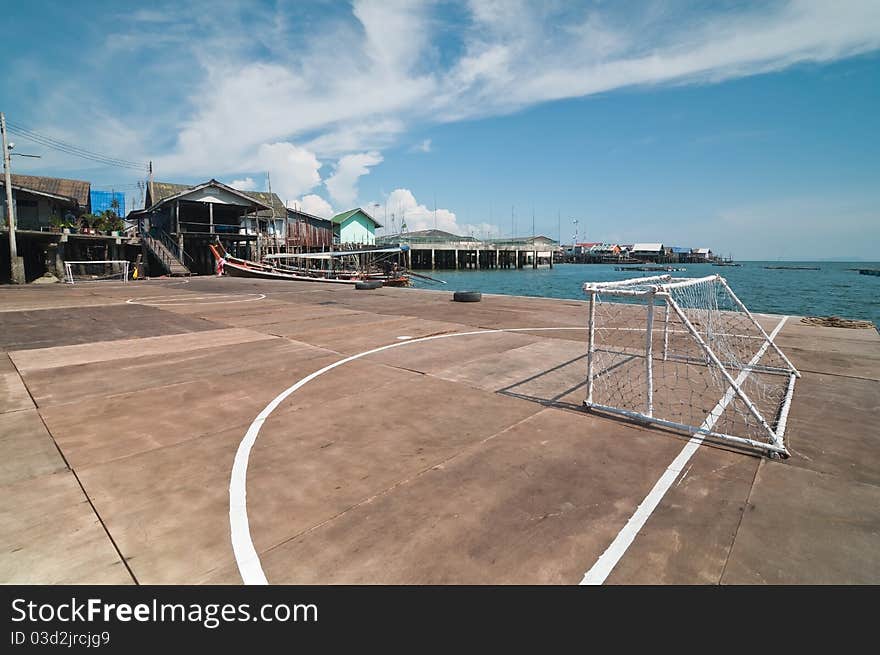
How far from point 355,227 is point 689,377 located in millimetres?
82470

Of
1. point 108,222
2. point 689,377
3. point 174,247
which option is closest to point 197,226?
point 174,247

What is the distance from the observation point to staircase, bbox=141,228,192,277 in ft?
134

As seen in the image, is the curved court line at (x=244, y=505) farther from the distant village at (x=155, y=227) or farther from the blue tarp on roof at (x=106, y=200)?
the blue tarp on roof at (x=106, y=200)

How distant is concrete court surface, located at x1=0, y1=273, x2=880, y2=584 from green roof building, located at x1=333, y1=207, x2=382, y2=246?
75.6 m

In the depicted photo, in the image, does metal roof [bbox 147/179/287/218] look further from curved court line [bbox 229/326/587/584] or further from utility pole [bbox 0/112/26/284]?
curved court line [bbox 229/326/587/584]

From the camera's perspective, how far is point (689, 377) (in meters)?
8.45

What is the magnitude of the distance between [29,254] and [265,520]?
4747 centimetres

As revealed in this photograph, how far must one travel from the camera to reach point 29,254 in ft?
123

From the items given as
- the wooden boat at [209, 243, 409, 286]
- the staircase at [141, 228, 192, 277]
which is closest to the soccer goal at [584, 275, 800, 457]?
the wooden boat at [209, 243, 409, 286]

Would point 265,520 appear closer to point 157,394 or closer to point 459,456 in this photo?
point 459,456

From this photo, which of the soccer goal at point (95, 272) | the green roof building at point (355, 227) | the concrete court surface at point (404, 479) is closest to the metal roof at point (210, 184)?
the soccer goal at point (95, 272)

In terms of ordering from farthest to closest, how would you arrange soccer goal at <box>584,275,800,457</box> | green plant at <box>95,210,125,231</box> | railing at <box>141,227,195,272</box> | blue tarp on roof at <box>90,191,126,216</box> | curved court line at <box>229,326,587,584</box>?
1. blue tarp on roof at <box>90,191,126,216</box>
2. green plant at <box>95,210,125,231</box>
3. railing at <box>141,227,195,272</box>
4. soccer goal at <box>584,275,800,457</box>
5. curved court line at <box>229,326,587,584</box>

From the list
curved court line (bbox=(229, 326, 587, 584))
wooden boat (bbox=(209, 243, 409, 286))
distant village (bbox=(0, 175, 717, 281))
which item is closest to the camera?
curved court line (bbox=(229, 326, 587, 584))

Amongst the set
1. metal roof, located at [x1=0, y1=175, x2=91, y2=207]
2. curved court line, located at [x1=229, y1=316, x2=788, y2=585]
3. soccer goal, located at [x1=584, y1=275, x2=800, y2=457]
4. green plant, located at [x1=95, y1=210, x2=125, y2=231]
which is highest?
metal roof, located at [x1=0, y1=175, x2=91, y2=207]
